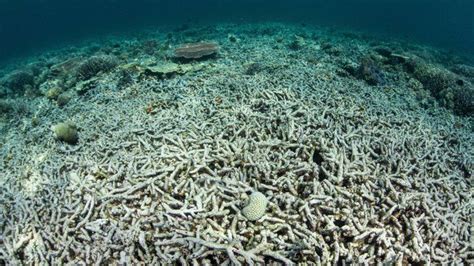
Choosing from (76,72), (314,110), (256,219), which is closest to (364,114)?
(314,110)

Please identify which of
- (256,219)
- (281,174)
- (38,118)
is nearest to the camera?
(256,219)

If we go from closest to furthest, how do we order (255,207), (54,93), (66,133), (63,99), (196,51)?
1. (255,207)
2. (66,133)
3. (63,99)
4. (54,93)
5. (196,51)

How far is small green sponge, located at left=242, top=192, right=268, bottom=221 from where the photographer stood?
3.88 metres

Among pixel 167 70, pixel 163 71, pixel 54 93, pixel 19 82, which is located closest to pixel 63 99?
pixel 54 93

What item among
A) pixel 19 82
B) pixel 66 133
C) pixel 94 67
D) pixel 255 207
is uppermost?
pixel 255 207

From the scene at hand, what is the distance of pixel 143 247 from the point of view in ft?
11.9

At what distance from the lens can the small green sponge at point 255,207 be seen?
153 inches

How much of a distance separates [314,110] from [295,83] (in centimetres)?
192

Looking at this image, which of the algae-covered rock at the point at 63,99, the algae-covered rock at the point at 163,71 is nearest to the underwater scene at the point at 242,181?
the algae-covered rock at the point at 63,99

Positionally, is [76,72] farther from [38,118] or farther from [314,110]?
[314,110]

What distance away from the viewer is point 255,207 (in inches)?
154

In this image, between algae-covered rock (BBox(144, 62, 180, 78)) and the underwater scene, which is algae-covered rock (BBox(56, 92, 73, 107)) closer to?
the underwater scene

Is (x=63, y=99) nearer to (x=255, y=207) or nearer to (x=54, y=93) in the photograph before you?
(x=54, y=93)

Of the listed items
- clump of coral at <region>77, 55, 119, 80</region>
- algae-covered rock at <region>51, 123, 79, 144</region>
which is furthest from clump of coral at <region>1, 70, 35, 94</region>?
algae-covered rock at <region>51, 123, 79, 144</region>
